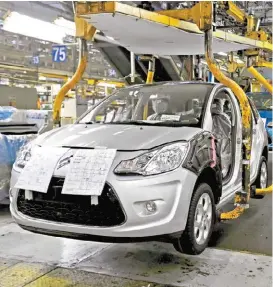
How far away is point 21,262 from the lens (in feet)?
10.5

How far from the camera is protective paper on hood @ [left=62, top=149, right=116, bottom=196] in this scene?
8.44ft

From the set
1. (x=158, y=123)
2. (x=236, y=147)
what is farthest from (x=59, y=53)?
(x=158, y=123)

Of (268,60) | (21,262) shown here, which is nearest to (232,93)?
(21,262)

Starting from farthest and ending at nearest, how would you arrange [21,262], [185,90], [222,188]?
[185,90], [222,188], [21,262]

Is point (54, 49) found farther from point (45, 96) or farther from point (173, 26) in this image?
point (173, 26)

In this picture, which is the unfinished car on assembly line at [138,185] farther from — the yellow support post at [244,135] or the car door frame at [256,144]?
the car door frame at [256,144]

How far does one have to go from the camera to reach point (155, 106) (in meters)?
3.84

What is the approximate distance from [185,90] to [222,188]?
3.41 feet

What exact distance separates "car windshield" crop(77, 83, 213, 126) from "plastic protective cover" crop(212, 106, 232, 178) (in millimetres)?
460

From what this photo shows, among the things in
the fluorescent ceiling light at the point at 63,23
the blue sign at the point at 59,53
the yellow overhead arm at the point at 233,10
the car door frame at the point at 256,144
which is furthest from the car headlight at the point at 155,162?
the blue sign at the point at 59,53

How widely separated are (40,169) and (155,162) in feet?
2.74

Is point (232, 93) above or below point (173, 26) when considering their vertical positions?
below

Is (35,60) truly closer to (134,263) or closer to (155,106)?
(155,106)

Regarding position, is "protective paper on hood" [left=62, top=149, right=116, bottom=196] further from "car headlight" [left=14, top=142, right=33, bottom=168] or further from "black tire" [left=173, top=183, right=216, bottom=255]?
"black tire" [left=173, top=183, right=216, bottom=255]
